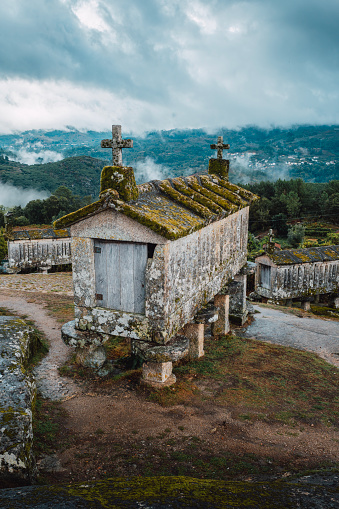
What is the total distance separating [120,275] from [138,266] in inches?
16.9

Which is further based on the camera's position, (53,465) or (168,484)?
(53,465)

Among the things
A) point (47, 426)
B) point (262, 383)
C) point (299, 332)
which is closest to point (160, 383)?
point (47, 426)

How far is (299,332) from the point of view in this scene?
511 inches

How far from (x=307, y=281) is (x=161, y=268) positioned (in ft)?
45.4

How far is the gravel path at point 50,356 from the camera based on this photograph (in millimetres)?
7121

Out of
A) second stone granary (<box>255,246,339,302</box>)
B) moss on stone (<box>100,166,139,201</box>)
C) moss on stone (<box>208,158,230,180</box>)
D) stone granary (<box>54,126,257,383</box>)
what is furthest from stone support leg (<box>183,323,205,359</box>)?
second stone granary (<box>255,246,339,302</box>)

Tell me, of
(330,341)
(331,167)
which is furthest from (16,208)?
(331,167)

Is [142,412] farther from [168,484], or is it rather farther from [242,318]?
[242,318]

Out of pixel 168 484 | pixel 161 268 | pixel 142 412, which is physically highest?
pixel 161 268

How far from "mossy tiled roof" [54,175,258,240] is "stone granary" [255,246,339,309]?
8.05m

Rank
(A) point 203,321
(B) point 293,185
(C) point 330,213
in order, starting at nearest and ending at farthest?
(A) point 203,321 → (C) point 330,213 → (B) point 293,185

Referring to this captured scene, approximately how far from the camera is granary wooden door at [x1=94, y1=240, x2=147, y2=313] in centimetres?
646

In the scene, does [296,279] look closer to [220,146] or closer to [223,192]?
[220,146]

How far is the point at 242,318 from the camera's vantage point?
12.7 metres
